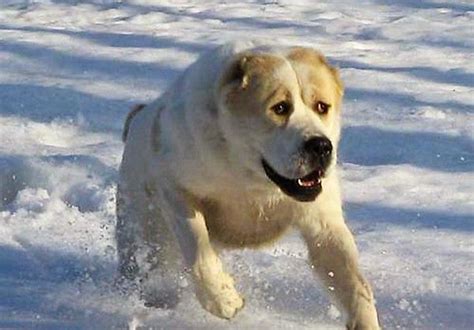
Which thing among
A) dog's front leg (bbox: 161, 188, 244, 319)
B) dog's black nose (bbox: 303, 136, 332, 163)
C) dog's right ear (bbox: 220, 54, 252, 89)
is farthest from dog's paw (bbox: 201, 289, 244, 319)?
dog's right ear (bbox: 220, 54, 252, 89)

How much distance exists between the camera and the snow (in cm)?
472

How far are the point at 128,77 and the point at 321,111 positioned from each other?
4.74 m

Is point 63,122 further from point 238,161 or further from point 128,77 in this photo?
point 238,161

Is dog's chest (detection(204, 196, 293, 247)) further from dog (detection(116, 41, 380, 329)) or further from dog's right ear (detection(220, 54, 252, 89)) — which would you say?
dog's right ear (detection(220, 54, 252, 89))

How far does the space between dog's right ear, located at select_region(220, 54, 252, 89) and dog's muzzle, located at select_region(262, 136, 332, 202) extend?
0.28 m

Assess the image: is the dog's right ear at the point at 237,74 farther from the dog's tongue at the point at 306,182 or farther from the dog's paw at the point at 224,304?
the dog's paw at the point at 224,304

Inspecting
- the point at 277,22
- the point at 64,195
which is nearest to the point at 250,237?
the point at 64,195

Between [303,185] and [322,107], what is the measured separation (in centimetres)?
29

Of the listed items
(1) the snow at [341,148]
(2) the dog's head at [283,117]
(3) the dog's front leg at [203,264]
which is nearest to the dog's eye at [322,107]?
(2) the dog's head at [283,117]

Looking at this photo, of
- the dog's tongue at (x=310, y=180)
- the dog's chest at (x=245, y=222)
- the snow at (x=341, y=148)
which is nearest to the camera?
the dog's tongue at (x=310, y=180)

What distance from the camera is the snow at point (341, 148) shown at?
15.5 feet

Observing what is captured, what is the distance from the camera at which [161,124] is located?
4.49 m

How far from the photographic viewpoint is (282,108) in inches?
157

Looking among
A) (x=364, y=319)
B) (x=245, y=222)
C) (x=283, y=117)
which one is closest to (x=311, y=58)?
(x=283, y=117)
